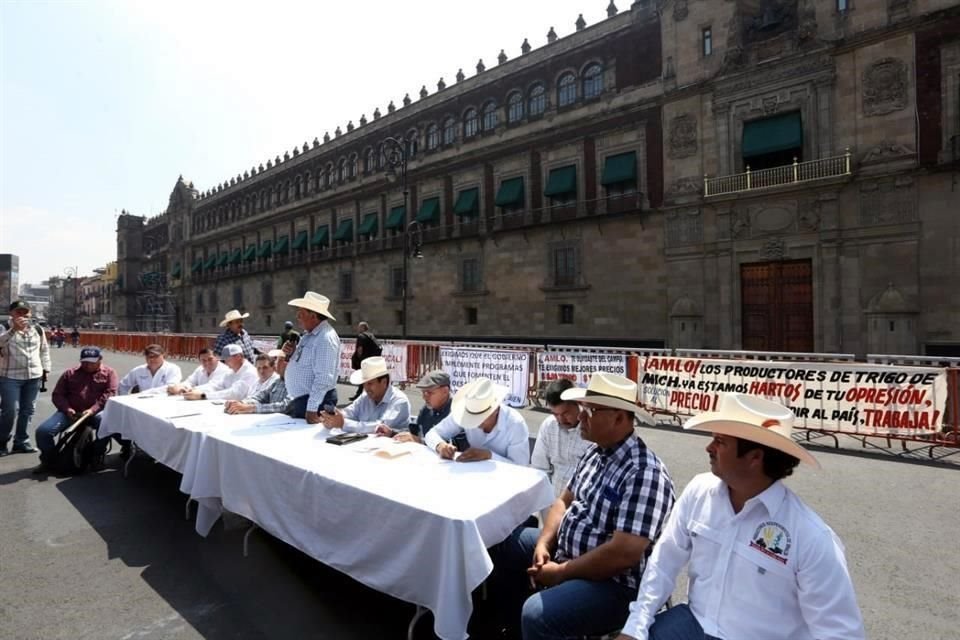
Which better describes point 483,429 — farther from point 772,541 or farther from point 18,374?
point 18,374

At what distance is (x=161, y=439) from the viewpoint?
5.12 metres

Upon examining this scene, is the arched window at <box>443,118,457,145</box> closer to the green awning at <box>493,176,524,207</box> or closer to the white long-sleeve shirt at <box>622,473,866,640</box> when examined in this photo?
the green awning at <box>493,176,524,207</box>

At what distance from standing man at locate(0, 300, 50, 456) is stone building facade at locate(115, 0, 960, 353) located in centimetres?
1419

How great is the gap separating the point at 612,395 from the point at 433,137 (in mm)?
28683

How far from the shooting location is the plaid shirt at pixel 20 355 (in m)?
6.98

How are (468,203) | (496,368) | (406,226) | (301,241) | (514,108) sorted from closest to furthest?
(496,368)
(514,108)
(406,226)
(468,203)
(301,241)

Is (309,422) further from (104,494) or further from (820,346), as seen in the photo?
(820,346)

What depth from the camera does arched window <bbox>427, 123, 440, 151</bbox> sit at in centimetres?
2888

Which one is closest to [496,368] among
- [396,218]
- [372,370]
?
[372,370]

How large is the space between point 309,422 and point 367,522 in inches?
83.7

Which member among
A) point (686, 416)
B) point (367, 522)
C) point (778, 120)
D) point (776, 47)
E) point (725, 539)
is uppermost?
point (776, 47)

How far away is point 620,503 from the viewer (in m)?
2.41

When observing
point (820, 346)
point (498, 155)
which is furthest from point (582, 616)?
point (498, 155)

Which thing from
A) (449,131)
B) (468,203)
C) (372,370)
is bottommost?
(372,370)
